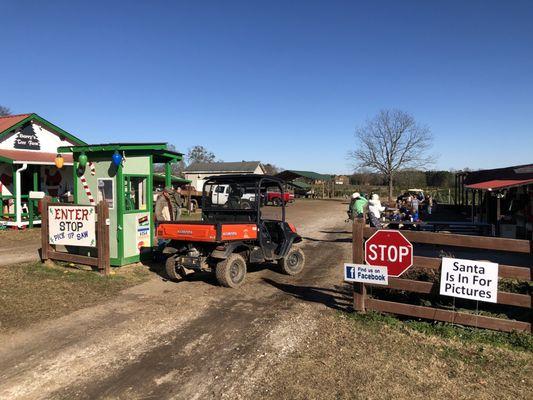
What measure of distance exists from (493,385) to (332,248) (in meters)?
9.06

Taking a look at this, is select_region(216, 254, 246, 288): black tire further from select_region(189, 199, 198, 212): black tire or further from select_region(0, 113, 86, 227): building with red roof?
select_region(189, 199, 198, 212): black tire

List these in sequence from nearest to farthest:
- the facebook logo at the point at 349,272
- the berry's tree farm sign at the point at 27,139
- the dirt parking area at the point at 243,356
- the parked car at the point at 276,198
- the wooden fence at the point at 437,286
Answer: the dirt parking area at the point at 243,356
the wooden fence at the point at 437,286
the facebook logo at the point at 349,272
the parked car at the point at 276,198
the berry's tree farm sign at the point at 27,139

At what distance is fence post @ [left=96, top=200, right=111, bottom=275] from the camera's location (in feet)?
25.8

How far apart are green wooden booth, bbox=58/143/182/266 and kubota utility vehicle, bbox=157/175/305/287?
144 cm

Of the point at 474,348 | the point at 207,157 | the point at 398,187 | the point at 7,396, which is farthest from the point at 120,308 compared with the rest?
the point at 207,157

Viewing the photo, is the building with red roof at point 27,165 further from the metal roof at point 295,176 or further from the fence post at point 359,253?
the metal roof at point 295,176

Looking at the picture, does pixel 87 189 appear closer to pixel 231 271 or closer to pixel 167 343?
pixel 231 271

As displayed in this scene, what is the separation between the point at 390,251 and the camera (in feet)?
17.5

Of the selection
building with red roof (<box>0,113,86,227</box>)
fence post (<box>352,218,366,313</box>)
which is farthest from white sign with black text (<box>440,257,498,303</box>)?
building with red roof (<box>0,113,86,227</box>)

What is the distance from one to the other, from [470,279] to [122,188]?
6.62 meters

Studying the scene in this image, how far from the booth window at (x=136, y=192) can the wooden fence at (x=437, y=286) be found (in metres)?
5.40

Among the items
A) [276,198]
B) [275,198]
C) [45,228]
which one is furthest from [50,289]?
[275,198]

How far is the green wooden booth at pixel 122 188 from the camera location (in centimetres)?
855

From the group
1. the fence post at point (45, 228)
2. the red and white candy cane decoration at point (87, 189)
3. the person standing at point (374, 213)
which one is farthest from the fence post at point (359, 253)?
the person standing at point (374, 213)
